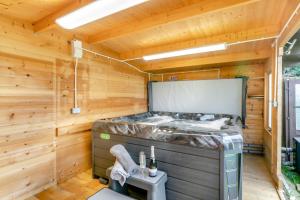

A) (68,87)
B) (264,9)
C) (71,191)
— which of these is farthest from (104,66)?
(264,9)

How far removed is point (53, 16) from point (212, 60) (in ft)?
10.2

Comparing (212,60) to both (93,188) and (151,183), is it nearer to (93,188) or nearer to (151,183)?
(151,183)

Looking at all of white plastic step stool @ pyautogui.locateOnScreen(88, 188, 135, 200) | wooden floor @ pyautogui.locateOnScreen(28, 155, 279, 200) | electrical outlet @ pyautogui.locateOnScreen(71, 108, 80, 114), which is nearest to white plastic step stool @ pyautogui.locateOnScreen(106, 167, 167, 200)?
white plastic step stool @ pyautogui.locateOnScreen(88, 188, 135, 200)

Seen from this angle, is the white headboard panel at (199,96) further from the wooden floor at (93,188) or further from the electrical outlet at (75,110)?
the electrical outlet at (75,110)

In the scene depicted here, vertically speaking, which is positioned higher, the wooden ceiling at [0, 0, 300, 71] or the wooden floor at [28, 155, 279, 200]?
the wooden ceiling at [0, 0, 300, 71]

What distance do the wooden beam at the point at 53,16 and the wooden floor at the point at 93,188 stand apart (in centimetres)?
230

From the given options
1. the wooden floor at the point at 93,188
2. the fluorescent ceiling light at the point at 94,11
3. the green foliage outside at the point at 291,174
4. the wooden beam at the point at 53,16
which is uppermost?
the wooden beam at the point at 53,16

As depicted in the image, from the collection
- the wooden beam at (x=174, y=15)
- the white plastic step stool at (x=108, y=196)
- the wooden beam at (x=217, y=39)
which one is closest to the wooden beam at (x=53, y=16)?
the wooden beam at (x=174, y=15)

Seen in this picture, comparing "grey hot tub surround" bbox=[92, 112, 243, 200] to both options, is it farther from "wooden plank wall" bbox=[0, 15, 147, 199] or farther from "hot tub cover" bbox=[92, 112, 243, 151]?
"wooden plank wall" bbox=[0, 15, 147, 199]

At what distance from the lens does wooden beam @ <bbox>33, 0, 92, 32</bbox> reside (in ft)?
5.74

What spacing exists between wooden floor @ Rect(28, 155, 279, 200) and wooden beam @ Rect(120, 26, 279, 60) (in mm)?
2265

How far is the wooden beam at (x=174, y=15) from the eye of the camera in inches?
70.6

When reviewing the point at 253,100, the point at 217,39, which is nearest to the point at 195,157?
the point at 217,39

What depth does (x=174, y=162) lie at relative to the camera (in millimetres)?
2066
